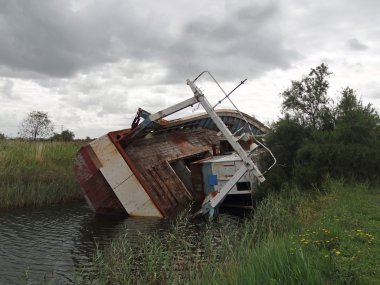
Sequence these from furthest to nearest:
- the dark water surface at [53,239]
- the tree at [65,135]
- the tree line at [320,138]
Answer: the tree at [65,135]
the tree line at [320,138]
the dark water surface at [53,239]

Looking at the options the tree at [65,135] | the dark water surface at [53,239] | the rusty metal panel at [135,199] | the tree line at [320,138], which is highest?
the tree at [65,135]

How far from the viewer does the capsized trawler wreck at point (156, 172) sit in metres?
13.2

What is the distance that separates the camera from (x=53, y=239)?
10.6 metres

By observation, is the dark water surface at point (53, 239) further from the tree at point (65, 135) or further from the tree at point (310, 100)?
the tree at point (65, 135)

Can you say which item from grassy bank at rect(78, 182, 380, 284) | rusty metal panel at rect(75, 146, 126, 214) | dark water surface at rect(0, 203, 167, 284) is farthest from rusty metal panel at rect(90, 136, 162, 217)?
grassy bank at rect(78, 182, 380, 284)

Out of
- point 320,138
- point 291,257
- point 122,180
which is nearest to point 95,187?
point 122,180

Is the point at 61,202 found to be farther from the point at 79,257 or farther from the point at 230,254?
the point at 230,254

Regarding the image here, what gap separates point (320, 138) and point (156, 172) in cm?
566

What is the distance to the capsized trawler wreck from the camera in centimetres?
1316

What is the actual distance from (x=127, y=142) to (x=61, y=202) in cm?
353

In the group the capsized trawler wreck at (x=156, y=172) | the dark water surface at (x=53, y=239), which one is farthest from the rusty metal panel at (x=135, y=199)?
the dark water surface at (x=53, y=239)

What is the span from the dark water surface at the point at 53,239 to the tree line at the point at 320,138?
189 inches

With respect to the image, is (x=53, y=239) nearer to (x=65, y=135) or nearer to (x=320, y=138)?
→ (x=320, y=138)

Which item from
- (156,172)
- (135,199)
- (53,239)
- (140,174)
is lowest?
(53,239)
